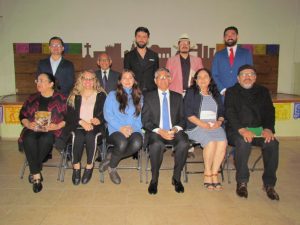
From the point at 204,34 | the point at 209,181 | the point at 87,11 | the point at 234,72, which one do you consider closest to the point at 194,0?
the point at 204,34

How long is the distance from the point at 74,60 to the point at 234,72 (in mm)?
3221

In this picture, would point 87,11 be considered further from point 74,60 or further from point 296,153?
point 296,153

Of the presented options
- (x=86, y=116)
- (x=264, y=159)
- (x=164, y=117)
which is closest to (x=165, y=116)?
(x=164, y=117)

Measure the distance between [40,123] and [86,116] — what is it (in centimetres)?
51

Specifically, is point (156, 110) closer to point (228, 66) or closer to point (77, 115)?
point (77, 115)

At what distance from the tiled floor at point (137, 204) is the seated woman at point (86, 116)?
0.22 meters

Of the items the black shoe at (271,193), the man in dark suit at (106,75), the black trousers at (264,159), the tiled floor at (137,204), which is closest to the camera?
the tiled floor at (137,204)

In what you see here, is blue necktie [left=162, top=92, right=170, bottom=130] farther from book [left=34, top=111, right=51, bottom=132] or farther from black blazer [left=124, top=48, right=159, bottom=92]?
book [left=34, top=111, right=51, bottom=132]

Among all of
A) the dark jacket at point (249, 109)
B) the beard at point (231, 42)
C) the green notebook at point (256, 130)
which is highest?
the beard at point (231, 42)

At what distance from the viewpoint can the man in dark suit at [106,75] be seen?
13.7ft

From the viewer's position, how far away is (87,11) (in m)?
5.66

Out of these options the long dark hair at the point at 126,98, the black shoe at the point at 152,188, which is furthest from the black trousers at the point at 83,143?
the black shoe at the point at 152,188

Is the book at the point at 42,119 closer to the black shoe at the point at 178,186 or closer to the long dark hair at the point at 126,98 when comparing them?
the long dark hair at the point at 126,98

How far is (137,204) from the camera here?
2824 mm
